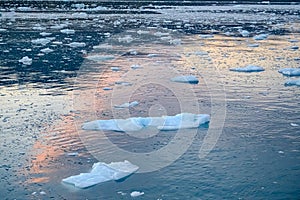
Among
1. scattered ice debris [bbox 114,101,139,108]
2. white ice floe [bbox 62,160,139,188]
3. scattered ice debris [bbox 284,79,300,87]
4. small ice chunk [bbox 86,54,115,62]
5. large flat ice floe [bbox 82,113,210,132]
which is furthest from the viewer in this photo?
small ice chunk [bbox 86,54,115,62]

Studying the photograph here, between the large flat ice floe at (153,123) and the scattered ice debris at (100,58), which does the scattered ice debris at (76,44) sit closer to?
the scattered ice debris at (100,58)

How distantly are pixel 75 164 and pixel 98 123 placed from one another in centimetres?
165

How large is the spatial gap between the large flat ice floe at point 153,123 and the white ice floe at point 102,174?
149 cm

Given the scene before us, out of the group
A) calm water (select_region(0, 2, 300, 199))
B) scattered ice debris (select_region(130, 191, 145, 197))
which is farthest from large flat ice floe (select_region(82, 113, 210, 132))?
scattered ice debris (select_region(130, 191, 145, 197))

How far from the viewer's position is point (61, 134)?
749 cm

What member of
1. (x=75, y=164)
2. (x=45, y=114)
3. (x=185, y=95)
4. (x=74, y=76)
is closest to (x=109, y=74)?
(x=74, y=76)

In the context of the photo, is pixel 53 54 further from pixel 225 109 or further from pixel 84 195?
pixel 84 195

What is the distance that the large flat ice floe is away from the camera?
7.77 meters

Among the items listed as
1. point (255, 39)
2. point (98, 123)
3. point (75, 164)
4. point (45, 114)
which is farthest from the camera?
point (255, 39)

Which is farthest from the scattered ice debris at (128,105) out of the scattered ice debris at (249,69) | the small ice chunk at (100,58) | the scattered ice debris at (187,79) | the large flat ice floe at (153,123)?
the small ice chunk at (100,58)

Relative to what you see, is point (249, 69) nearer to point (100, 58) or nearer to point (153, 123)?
point (100, 58)

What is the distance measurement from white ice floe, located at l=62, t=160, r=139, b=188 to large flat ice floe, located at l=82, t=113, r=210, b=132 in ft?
4.90

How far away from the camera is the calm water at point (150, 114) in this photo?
5.75m

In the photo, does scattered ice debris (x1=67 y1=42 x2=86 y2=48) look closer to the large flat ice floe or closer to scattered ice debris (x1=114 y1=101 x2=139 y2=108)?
scattered ice debris (x1=114 y1=101 x2=139 y2=108)
